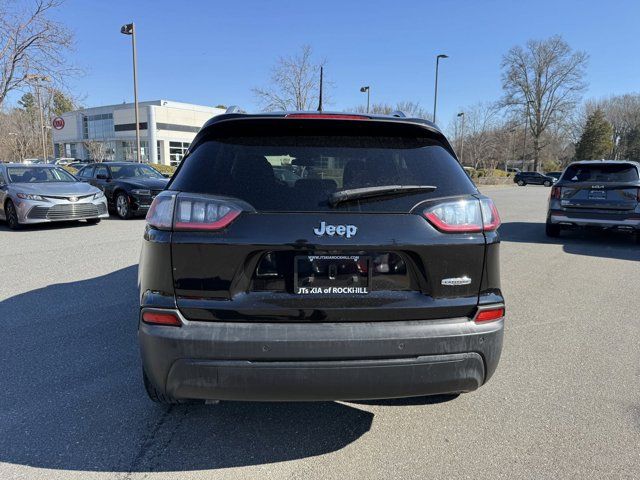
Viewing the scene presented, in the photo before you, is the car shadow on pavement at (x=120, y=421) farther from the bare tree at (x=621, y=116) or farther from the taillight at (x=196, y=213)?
the bare tree at (x=621, y=116)

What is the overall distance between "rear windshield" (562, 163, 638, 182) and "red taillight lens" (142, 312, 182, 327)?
9.65m

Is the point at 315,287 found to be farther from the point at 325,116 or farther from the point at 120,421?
the point at 120,421

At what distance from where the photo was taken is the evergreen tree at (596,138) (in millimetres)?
70875

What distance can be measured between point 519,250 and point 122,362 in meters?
7.64

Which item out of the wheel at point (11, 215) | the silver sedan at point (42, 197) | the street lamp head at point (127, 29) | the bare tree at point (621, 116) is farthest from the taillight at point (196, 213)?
the bare tree at point (621, 116)

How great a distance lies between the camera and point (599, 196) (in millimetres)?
9156

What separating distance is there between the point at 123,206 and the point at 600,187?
11917 millimetres

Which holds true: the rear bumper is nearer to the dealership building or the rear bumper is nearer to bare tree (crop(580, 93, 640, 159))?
the dealership building

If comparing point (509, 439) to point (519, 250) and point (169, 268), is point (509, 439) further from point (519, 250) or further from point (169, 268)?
point (519, 250)

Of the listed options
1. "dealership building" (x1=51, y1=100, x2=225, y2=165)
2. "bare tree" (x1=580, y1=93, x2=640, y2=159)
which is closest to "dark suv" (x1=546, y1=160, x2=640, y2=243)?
"dealership building" (x1=51, y1=100, x2=225, y2=165)

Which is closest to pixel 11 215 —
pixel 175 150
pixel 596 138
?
pixel 175 150

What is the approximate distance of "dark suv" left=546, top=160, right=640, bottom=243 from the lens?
8930 mm

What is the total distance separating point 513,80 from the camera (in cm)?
6369


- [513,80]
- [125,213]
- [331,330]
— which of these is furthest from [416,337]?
[513,80]
